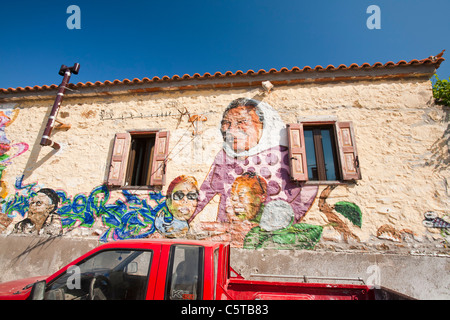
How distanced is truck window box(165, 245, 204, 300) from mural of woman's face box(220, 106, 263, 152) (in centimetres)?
326

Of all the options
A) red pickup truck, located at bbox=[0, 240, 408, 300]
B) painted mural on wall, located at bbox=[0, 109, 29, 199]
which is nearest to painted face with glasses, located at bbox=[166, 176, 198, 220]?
red pickup truck, located at bbox=[0, 240, 408, 300]

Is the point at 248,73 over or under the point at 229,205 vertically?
over

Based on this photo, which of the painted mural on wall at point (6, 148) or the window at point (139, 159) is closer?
the window at point (139, 159)

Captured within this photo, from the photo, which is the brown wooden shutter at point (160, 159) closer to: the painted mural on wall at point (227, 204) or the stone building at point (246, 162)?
the stone building at point (246, 162)

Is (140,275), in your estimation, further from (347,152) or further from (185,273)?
(347,152)

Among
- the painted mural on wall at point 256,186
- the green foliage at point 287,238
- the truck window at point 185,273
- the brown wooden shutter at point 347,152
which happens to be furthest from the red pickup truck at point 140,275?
the brown wooden shutter at point 347,152

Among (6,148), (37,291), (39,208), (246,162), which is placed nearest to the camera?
(37,291)

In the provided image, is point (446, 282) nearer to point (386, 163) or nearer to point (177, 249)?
point (386, 163)

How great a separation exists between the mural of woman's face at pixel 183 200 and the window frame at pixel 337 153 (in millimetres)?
2260

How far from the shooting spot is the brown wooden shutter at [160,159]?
16.2ft

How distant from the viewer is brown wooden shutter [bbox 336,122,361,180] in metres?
4.51

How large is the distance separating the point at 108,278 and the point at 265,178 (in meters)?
3.49

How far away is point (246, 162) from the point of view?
493 cm

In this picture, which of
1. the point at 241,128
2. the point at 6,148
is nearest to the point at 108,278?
the point at 241,128
